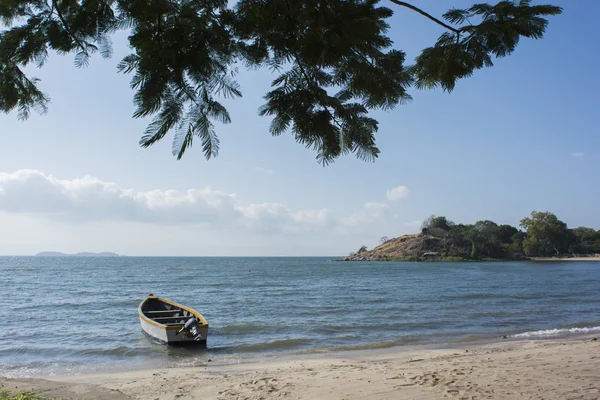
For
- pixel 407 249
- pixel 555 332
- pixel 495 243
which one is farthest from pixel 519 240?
pixel 555 332

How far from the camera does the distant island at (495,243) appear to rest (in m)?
106

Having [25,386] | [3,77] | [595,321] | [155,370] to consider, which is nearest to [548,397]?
[3,77]

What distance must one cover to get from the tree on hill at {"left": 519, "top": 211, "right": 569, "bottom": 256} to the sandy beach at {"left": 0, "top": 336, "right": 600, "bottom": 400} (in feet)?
355

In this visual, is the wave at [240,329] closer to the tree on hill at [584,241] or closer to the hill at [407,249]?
the hill at [407,249]

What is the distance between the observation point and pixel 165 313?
17.2m

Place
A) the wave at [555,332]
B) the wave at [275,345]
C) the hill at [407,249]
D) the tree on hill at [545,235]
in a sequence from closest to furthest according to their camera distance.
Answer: the wave at [275,345]
the wave at [555,332]
the tree on hill at [545,235]
the hill at [407,249]

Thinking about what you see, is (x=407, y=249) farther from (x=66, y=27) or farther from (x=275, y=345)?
(x=66, y=27)

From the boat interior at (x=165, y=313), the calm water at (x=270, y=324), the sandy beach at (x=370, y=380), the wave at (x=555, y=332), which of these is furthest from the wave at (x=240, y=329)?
the wave at (x=555, y=332)

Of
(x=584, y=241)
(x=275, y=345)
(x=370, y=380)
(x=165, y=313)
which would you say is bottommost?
(x=275, y=345)

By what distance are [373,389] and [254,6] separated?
259 inches

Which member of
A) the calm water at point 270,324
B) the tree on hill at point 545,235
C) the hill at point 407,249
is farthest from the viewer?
the hill at point 407,249

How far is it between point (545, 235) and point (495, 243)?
13072 millimetres

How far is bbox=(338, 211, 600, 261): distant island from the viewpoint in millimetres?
105500

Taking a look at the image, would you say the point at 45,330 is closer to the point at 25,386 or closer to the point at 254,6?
the point at 25,386
